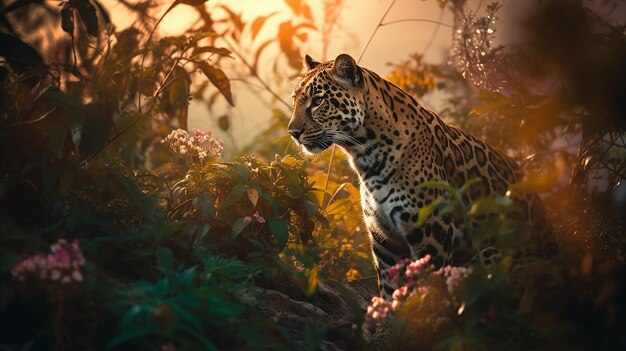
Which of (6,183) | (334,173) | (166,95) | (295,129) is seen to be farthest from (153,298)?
(334,173)

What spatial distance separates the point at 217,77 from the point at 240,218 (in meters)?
1.44

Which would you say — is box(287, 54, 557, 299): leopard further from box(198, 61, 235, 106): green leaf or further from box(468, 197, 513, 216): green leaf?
box(468, 197, 513, 216): green leaf

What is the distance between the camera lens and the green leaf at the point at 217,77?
19.6 feet

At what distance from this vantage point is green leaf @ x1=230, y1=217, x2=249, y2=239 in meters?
4.87

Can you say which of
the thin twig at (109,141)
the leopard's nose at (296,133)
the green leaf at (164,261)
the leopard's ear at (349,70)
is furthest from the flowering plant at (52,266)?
the leopard's ear at (349,70)

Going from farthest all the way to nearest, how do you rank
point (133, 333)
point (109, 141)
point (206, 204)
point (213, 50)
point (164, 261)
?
point (213, 50) < point (109, 141) < point (206, 204) < point (164, 261) < point (133, 333)

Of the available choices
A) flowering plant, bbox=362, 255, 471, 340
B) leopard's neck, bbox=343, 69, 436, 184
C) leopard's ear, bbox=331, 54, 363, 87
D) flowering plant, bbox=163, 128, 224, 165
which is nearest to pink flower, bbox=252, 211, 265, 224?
flowering plant, bbox=163, 128, 224, 165

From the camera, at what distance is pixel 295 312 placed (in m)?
5.03

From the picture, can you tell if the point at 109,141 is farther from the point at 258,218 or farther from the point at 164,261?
the point at 164,261

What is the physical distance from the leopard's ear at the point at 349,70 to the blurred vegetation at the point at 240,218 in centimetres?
75

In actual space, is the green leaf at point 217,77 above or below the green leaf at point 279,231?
above

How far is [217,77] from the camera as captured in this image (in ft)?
19.7

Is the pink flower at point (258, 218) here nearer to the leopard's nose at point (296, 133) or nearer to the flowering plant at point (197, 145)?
the flowering plant at point (197, 145)

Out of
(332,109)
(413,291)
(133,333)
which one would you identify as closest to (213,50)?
(332,109)
